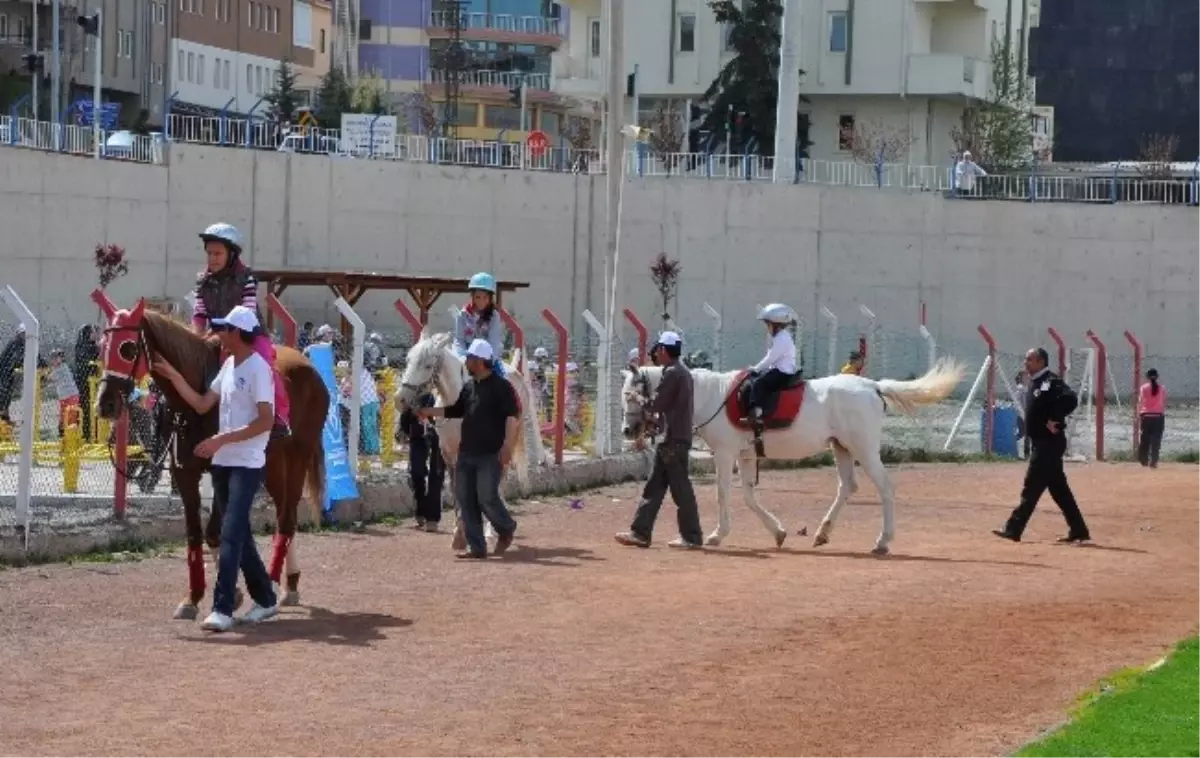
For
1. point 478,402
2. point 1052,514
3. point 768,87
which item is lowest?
point 1052,514

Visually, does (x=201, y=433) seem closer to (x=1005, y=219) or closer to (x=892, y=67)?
(x=1005, y=219)

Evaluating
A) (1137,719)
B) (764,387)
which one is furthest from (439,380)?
(1137,719)

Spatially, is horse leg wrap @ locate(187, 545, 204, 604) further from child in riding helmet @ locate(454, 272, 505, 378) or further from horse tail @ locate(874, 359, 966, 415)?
horse tail @ locate(874, 359, 966, 415)

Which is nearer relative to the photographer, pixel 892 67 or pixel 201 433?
pixel 201 433

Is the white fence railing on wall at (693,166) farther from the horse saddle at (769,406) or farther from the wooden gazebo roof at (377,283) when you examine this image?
the horse saddle at (769,406)

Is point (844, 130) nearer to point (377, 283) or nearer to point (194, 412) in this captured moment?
point (377, 283)

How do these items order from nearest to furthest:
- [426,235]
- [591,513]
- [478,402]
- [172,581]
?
[172,581] < [478,402] < [591,513] < [426,235]

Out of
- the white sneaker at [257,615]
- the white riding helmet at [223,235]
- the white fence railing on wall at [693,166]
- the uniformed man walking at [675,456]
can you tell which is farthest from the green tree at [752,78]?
the white sneaker at [257,615]

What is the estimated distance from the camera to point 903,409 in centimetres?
2208

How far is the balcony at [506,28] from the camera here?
106m

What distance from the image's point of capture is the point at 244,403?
13891 millimetres

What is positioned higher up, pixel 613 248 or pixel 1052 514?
pixel 613 248

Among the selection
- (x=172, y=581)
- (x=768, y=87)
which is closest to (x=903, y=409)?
(x=172, y=581)

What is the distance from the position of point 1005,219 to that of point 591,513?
33952 millimetres
